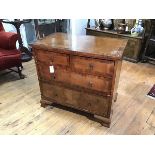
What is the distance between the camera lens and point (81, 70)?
1584 mm

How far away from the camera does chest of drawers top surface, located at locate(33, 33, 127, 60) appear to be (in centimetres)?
145

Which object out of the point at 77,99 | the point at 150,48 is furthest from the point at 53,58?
the point at 150,48

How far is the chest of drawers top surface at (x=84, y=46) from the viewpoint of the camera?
4.76 feet

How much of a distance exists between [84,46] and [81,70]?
0.73ft

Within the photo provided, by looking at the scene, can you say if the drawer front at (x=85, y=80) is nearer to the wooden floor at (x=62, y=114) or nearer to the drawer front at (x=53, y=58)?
the drawer front at (x=53, y=58)

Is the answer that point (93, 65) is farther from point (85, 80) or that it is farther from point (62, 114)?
point (62, 114)

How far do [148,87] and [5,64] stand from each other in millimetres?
1996

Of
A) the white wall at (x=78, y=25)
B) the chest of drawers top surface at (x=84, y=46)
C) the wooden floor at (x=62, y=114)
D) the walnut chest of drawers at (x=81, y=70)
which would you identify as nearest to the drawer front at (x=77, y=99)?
the walnut chest of drawers at (x=81, y=70)

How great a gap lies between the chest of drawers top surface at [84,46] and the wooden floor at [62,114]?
0.75 m

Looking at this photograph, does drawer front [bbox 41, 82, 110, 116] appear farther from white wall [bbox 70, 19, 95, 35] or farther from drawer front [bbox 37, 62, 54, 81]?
white wall [bbox 70, 19, 95, 35]

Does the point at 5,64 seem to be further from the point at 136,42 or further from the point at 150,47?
the point at 150,47

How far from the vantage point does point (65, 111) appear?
197 centimetres

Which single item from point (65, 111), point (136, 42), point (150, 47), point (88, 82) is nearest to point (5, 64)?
point (65, 111)
